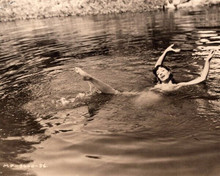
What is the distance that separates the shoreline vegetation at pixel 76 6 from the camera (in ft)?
102

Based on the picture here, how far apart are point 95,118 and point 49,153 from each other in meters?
1.33

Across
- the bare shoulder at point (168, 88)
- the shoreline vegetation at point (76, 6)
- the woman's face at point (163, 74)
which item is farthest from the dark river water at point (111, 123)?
the shoreline vegetation at point (76, 6)

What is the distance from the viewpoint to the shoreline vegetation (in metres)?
30.9

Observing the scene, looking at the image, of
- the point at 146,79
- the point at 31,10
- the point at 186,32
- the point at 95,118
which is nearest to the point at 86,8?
the point at 31,10

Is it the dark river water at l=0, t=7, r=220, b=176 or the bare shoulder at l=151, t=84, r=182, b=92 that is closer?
the dark river water at l=0, t=7, r=220, b=176

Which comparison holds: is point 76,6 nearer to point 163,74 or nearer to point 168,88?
point 163,74

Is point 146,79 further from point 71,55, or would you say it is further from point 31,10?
point 31,10

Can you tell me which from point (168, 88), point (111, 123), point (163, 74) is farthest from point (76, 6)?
point (111, 123)

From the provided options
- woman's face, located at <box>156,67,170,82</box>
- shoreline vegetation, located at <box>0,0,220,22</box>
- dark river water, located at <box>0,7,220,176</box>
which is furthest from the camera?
shoreline vegetation, located at <box>0,0,220,22</box>

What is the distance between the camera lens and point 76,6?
37781 millimetres

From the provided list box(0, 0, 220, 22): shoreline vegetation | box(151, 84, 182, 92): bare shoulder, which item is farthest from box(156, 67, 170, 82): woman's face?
box(0, 0, 220, 22): shoreline vegetation

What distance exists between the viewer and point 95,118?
5.12m

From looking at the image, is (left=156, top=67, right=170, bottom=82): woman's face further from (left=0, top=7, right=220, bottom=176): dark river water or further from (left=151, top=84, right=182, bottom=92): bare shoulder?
(left=0, top=7, right=220, bottom=176): dark river water

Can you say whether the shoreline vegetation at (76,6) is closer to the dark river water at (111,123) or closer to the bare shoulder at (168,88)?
the dark river water at (111,123)
